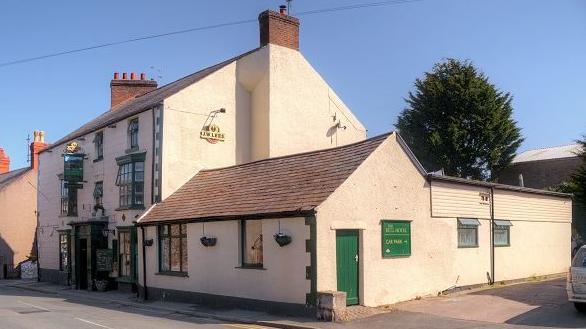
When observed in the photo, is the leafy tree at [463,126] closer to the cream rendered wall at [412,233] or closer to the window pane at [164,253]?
the cream rendered wall at [412,233]

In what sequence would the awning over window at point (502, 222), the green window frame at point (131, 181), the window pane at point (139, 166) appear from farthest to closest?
1. the window pane at point (139, 166)
2. the green window frame at point (131, 181)
3. the awning over window at point (502, 222)

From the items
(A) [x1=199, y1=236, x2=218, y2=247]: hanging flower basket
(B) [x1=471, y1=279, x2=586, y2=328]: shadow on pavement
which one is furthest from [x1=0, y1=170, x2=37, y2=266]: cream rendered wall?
(B) [x1=471, y1=279, x2=586, y2=328]: shadow on pavement

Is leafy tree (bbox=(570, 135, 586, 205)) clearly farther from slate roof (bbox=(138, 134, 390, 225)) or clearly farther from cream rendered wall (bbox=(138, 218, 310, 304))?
cream rendered wall (bbox=(138, 218, 310, 304))

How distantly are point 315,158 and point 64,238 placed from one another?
1831 centimetres

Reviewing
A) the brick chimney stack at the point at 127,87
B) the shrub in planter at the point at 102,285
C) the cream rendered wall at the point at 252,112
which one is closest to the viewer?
the cream rendered wall at the point at 252,112

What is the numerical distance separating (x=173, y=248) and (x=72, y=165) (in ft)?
33.0

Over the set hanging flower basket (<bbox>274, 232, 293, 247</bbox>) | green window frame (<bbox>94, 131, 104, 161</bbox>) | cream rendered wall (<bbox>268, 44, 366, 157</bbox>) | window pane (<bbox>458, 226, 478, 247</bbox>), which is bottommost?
window pane (<bbox>458, 226, 478, 247</bbox>)

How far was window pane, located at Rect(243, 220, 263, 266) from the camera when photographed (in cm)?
1759

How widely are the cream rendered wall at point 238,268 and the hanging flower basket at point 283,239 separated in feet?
0.42

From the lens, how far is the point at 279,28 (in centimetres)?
2550

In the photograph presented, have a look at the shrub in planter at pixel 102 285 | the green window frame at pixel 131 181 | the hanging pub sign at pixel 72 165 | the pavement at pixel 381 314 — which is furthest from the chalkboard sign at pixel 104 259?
the hanging pub sign at pixel 72 165

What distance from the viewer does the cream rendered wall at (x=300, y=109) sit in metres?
25.2

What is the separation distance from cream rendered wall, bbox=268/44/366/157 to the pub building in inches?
2.6

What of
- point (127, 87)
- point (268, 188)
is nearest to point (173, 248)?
point (268, 188)
